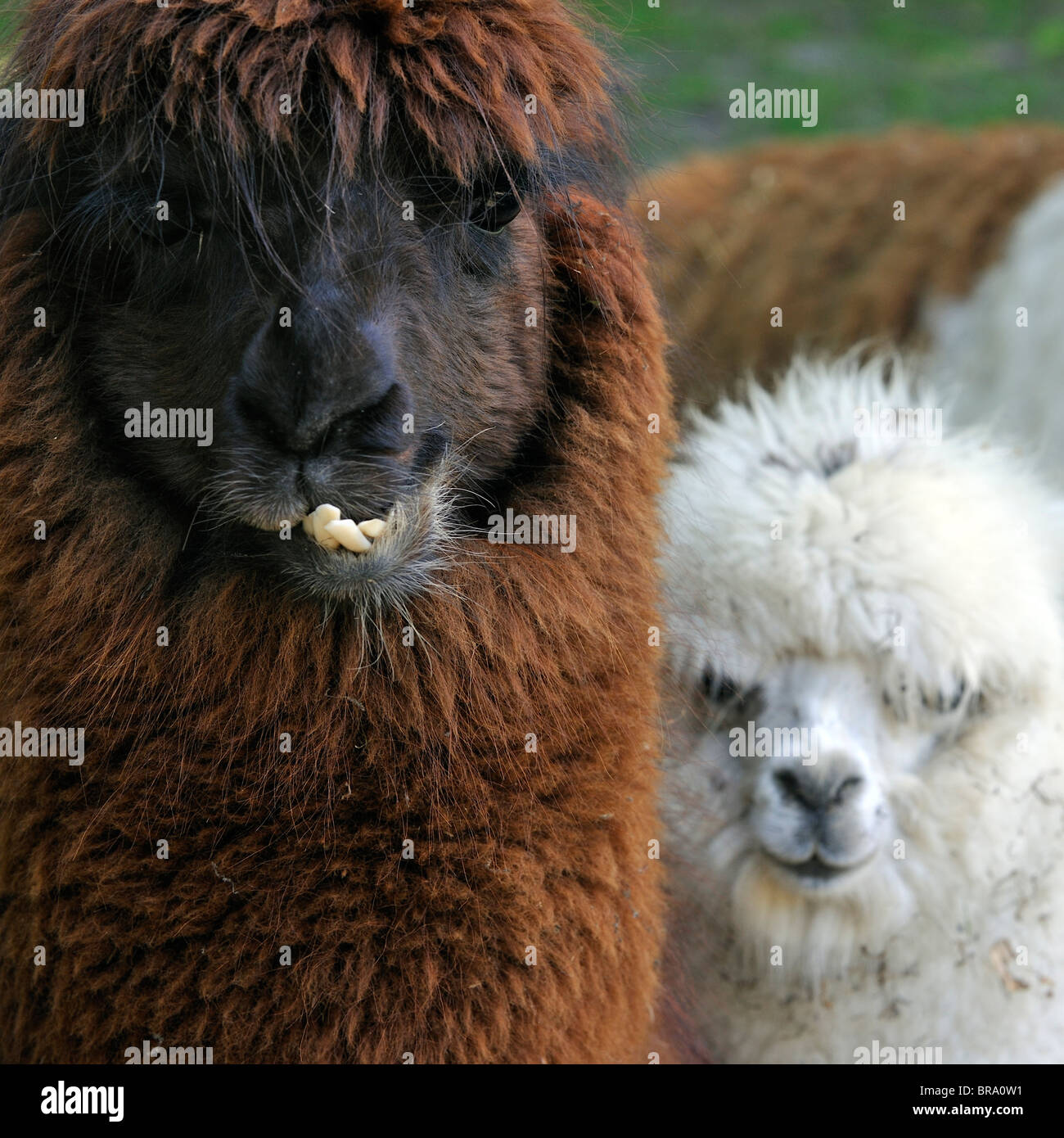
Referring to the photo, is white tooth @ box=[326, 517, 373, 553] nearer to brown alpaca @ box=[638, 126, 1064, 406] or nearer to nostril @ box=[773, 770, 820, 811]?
nostril @ box=[773, 770, 820, 811]

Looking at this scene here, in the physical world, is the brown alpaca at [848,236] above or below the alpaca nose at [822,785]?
above

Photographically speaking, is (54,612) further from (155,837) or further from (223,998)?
(223,998)

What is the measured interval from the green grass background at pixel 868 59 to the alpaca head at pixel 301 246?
15.6 ft

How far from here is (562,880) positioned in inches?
79.3

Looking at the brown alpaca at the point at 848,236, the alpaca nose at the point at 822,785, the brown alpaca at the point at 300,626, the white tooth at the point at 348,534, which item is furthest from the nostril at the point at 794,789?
the brown alpaca at the point at 848,236

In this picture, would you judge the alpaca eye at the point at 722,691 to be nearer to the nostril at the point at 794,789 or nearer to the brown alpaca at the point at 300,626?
the nostril at the point at 794,789

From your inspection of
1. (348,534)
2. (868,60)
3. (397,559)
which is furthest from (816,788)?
(868,60)

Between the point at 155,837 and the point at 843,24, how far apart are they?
294 inches

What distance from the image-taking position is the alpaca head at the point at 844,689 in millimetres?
2604

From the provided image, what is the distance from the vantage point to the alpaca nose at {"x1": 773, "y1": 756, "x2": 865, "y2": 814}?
2551 millimetres

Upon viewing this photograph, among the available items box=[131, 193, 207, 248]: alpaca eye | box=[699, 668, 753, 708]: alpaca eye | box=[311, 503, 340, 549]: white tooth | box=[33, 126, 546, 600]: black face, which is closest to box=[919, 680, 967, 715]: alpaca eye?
box=[699, 668, 753, 708]: alpaca eye

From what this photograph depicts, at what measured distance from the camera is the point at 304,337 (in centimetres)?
169

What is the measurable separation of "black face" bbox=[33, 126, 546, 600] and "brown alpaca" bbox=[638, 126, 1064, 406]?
9.10ft

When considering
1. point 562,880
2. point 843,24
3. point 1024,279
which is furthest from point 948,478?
point 843,24
